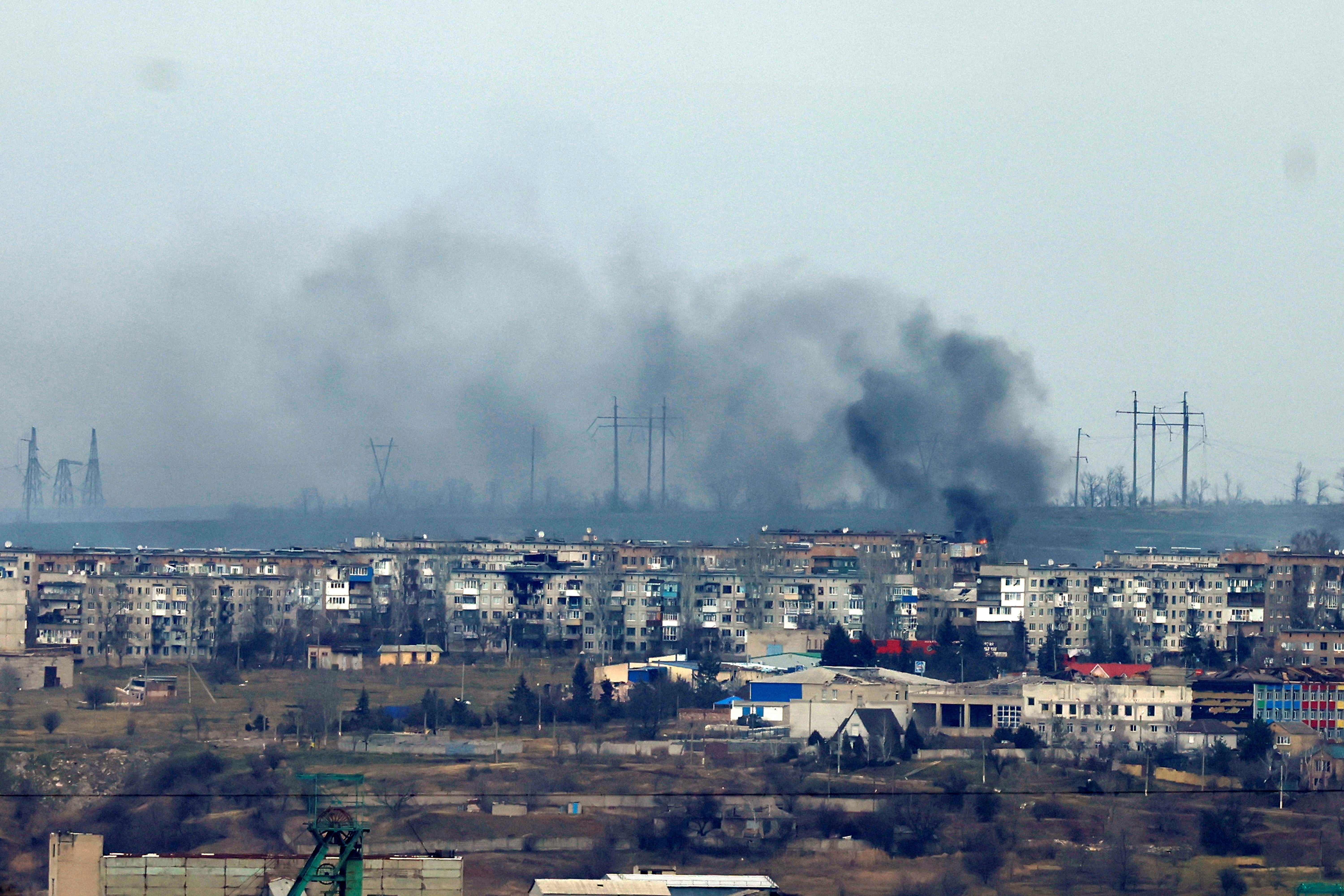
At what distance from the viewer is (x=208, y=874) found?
1492cm

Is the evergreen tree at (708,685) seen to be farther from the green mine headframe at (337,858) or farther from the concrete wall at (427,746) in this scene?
the green mine headframe at (337,858)

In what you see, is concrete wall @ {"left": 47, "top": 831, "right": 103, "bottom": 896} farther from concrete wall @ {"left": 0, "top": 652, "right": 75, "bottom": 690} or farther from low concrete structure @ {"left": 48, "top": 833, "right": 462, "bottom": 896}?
concrete wall @ {"left": 0, "top": 652, "right": 75, "bottom": 690}

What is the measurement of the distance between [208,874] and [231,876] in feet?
0.54

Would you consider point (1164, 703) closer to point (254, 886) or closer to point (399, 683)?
point (399, 683)

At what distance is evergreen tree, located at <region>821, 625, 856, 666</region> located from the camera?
36.6 m

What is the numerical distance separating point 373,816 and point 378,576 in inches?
944

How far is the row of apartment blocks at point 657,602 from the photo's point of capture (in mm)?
42688

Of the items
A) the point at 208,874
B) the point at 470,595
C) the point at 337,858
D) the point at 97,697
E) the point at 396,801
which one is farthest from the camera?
the point at 470,595

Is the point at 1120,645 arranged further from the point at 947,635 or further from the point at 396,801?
the point at 396,801

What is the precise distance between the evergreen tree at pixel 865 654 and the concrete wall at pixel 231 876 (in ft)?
71.5

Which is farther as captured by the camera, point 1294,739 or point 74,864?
point 1294,739

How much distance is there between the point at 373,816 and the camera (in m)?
23.7

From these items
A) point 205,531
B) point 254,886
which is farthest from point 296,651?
point 205,531

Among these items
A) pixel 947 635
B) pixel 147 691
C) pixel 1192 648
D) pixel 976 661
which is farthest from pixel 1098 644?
pixel 147 691
